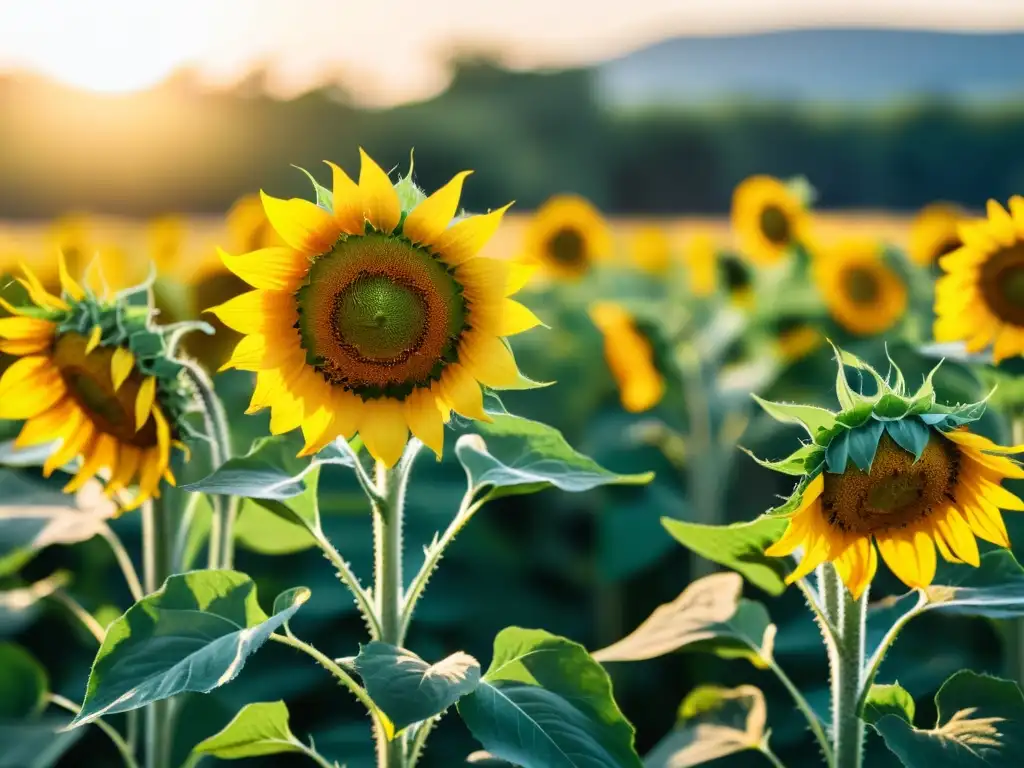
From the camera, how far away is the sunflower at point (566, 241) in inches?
215

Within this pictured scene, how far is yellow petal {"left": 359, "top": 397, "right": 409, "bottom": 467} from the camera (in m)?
1.36

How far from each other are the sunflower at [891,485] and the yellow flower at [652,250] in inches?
232

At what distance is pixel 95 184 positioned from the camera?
7.69 meters

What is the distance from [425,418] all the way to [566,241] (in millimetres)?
4184

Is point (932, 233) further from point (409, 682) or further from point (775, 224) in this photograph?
point (409, 682)

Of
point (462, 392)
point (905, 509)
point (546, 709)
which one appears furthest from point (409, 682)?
point (905, 509)

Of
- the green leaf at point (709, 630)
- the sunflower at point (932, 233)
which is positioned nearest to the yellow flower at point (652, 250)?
the sunflower at point (932, 233)

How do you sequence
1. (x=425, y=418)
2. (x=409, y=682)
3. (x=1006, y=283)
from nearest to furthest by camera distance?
(x=409, y=682) → (x=425, y=418) → (x=1006, y=283)

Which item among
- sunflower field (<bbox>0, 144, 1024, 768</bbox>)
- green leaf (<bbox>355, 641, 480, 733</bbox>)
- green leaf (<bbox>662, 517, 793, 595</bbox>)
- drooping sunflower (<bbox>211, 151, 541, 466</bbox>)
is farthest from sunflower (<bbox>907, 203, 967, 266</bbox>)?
green leaf (<bbox>355, 641, 480, 733</bbox>)

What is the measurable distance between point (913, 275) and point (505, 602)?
1.51 meters

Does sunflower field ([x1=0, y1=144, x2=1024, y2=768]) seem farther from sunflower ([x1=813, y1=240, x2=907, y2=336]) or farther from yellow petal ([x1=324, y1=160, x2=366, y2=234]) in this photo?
sunflower ([x1=813, y1=240, x2=907, y2=336])

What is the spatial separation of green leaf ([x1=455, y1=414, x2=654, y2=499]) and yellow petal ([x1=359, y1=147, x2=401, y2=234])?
13.2 inches

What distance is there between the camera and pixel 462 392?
1.35 m

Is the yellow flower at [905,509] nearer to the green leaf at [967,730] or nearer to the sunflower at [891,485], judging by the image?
the sunflower at [891,485]
